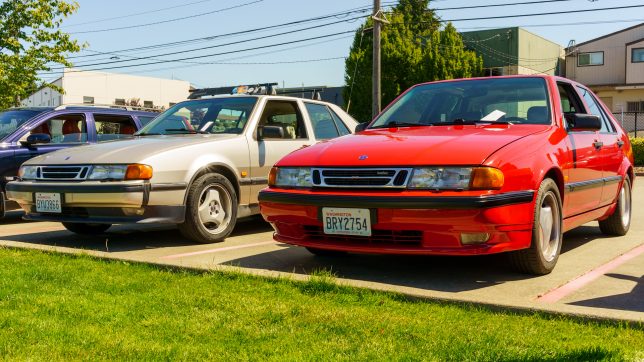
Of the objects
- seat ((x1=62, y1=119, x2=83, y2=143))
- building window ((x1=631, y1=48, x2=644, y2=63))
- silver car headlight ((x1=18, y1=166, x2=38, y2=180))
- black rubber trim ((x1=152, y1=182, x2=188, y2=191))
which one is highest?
building window ((x1=631, y1=48, x2=644, y2=63))

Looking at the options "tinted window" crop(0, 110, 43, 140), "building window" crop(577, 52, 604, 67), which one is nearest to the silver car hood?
"tinted window" crop(0, 110, 43, 140)

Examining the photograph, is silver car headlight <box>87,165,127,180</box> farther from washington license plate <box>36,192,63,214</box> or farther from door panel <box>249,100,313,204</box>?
door panel <box>249,100,313,204</box>

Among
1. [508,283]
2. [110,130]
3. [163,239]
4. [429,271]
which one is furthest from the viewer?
[110,130]

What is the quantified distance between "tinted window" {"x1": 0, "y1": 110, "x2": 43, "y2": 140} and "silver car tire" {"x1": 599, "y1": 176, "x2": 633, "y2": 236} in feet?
22.7

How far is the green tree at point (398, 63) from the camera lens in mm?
40375

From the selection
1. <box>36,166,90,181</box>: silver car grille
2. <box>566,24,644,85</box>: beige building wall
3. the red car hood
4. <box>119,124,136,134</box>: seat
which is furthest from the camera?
<box>566,24,644,85</box>: beige building wall

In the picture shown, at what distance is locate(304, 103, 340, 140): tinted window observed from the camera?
800 centimetres

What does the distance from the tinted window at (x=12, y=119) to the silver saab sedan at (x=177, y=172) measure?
2.19 metres

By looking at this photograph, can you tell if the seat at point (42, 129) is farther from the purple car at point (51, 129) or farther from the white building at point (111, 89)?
the white building at point (111, 89)

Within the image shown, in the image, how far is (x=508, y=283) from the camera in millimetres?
4453

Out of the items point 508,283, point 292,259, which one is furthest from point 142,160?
point 508,283

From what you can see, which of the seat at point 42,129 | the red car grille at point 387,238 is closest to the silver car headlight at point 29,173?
the seat at point 42,129

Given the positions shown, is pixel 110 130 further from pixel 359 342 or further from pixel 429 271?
pixel 359 342

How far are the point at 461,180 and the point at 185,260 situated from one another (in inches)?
94.4
